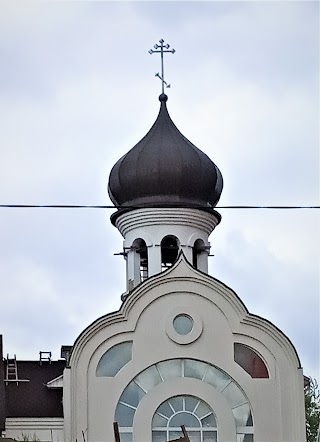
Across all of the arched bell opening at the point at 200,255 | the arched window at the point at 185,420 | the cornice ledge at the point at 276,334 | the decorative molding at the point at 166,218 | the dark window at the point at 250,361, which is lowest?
the arched window at the point at 185,420

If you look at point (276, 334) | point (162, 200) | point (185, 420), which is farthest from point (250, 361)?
point (162, 200)

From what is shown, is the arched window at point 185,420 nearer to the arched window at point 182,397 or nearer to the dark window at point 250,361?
the arched window at point 182,397

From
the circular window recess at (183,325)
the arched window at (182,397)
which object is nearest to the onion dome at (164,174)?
the circular window recess at (183,325)

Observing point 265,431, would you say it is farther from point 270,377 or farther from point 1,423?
point 1,423

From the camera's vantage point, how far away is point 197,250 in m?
29.8

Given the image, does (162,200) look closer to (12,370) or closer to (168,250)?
(168,250)

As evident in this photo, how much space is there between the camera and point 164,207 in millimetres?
29125

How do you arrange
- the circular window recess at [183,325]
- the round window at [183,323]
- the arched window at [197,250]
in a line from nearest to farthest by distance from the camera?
the circular window recess at [183,325] < the round window at [183,323] < the arched window at [197,250]

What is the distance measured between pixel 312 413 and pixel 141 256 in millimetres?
11231

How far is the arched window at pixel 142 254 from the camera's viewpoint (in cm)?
2955

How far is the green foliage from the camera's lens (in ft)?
121

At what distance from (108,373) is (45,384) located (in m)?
2.34

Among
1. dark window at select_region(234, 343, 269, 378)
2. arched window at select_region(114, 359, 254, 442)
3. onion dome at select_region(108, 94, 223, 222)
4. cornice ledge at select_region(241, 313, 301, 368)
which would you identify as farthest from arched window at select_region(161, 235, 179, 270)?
arched window at select_region(114, 359, 254, 442)

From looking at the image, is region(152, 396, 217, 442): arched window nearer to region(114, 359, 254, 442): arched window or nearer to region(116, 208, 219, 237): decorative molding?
region(114, 359, 254, 442): arched window
